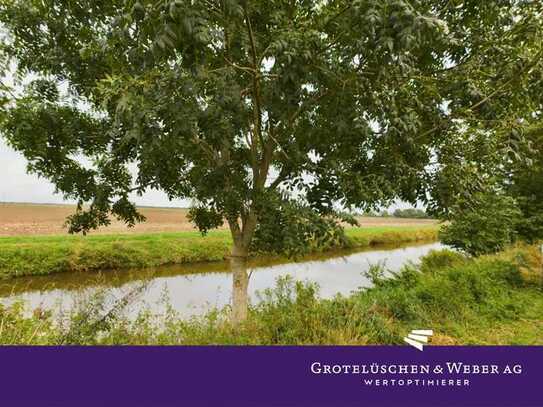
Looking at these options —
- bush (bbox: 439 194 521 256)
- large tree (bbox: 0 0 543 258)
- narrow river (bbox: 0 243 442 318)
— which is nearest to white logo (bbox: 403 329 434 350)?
large tree (bbox: 0 0 543 258)

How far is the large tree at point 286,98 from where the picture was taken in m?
3.11

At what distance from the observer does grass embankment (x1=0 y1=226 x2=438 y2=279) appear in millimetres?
12508

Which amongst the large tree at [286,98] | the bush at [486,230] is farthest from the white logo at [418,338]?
the bush at [486,230]

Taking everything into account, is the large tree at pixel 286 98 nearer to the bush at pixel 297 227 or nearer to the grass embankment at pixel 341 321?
the bush at pixel 297 227

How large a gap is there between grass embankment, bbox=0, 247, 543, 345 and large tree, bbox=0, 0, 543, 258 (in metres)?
1.78

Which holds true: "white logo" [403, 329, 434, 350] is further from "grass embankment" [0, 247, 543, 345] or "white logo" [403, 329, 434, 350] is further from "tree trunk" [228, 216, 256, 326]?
"tree trunk" [228, 216, 256, 326]

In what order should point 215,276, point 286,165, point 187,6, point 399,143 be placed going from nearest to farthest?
1. point 187,6
2. point 399,143
3. point 286,165
4. point 215,276

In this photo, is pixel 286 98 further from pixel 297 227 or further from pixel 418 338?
pixel 418 338
